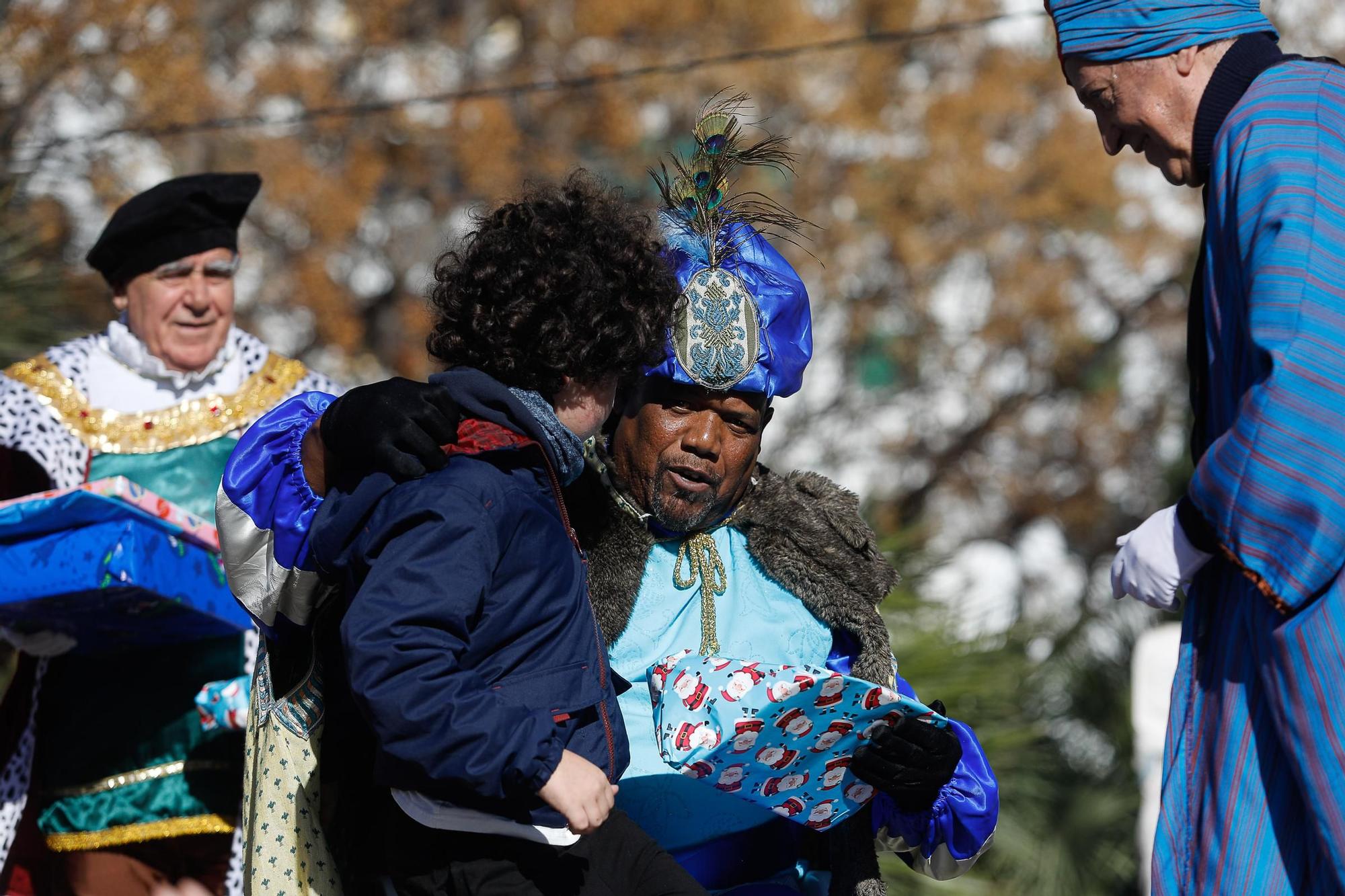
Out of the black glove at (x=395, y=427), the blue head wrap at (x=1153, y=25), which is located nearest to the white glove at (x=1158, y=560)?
the blue head wrap at (x=1153, y=25)

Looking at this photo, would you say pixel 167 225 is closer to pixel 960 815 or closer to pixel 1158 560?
pixel 960 815

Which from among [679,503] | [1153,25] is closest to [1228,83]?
[1153,25]

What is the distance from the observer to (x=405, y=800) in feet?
7.79

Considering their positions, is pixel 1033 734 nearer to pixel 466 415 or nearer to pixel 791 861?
pixel 791 861

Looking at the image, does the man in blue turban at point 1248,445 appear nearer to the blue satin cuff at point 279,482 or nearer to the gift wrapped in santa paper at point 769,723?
the gift wrapped in santa paper at point 769,723

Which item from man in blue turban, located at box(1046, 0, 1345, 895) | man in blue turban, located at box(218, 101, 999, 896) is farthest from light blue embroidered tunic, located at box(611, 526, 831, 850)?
man in blue turban, located at box(1046, 0, 1345, 895)

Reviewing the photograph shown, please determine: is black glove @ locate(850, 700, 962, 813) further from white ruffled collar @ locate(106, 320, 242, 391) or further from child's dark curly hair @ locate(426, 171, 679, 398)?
white ruffled collar @ locate(106, 320, 242, 391)

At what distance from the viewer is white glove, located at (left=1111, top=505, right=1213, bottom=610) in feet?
7.86

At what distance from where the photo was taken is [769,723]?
2.54m

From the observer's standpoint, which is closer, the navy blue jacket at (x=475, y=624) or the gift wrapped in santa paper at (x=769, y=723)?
the navy blue jacket at (x=475, y=624)

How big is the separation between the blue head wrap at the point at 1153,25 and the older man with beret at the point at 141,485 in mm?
2211

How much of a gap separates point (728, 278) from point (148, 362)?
1.77 meters

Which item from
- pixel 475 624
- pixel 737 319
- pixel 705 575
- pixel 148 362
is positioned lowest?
pixel 475 624

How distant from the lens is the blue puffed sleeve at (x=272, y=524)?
2666 millimetres
